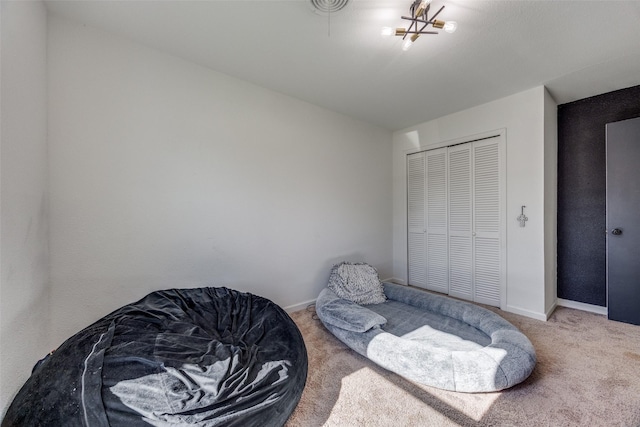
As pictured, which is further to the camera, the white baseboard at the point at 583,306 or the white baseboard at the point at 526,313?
the white baseboard at the point at 583,306

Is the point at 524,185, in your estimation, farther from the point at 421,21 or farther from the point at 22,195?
the point at 22,195

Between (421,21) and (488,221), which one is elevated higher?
(421,21)

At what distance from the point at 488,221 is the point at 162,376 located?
340 cm

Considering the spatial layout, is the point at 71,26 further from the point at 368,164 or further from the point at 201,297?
the point at 368,164

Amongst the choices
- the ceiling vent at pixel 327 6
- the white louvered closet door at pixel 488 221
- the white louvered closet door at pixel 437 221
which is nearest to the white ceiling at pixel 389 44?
the ceiling vent at pixel 327 6

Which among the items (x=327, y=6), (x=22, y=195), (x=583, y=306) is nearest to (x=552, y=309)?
(x=583, y=306)

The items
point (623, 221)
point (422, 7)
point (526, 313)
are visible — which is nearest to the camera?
point (422, 7)

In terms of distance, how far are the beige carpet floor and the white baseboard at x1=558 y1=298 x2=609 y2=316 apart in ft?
2.47

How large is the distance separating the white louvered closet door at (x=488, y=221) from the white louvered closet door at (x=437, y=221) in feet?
1.23

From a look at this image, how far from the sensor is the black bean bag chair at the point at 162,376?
104 centimetres

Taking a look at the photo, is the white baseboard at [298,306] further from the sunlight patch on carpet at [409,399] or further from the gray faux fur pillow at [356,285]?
the sunlight patch on carpet at [409,399]

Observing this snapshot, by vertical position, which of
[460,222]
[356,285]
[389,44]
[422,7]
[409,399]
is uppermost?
[389,44]

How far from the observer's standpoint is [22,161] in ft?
4.47

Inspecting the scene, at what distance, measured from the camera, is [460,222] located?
335 centimetres
